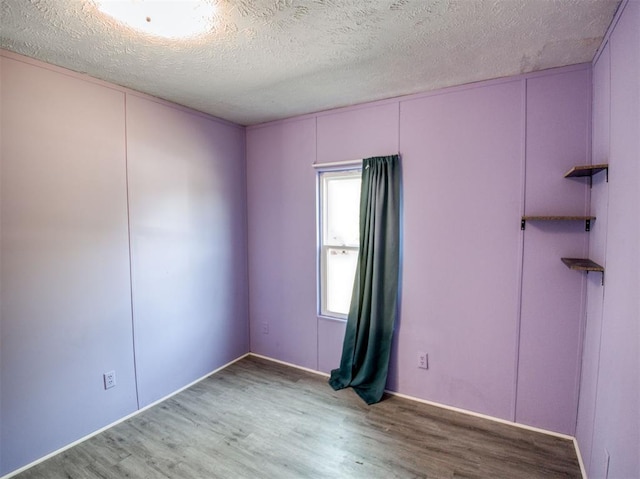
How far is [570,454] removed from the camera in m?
2.01

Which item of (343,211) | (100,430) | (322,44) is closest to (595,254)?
(343,211)

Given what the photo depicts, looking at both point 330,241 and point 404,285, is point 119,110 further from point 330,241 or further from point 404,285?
point 404,285

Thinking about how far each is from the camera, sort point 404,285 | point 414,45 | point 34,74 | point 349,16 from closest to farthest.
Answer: point 349,16 → point 414,45 → point 34,74 → point 404,285

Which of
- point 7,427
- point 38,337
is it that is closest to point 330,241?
point 38,337

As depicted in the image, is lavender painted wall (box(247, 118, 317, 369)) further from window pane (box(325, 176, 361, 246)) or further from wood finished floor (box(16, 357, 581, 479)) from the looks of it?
wood finished floor (box(16, 357, 581, 479))

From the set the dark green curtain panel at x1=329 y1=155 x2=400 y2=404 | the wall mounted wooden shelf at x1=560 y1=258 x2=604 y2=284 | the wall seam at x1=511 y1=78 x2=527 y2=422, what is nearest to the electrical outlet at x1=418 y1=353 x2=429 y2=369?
the dark green curtain panel at x1=329 y1=155 x2=400 y2=404

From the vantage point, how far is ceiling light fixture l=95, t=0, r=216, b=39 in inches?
54.7

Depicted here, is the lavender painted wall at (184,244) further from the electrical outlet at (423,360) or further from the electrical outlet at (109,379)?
the electrical outlet at (423,360)

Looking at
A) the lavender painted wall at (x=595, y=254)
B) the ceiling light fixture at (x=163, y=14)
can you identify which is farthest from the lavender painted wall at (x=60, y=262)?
the lavender painted wall at (x=595, y=254)

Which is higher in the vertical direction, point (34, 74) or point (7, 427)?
point (34, 74)

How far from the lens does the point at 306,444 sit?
217 centimetres

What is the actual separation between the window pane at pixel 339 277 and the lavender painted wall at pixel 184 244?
1021 millimetres

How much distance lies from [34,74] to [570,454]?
413 centimetres

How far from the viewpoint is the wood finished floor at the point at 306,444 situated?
1.92 metres
